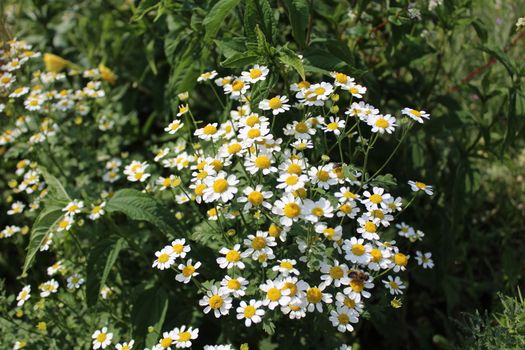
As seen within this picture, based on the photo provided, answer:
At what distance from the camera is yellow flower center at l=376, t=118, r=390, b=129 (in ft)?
6.39

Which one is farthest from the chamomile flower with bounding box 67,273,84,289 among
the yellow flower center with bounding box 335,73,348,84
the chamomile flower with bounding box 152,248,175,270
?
the yellow flower center with bounding box 335,73,348,84

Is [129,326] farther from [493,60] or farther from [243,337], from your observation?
[493,60]

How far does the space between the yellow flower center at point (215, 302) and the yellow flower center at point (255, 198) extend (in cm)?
36

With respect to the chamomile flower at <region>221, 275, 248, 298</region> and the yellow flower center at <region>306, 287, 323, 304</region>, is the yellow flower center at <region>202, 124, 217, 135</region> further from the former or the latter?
the yellow flower center at <region>306, 287, 323, 304</region>

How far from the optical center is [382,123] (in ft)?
6.40

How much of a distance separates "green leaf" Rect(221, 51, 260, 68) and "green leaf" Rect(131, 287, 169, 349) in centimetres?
109

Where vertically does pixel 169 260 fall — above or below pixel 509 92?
below

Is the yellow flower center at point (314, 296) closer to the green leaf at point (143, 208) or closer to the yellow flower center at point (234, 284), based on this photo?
the yellow flower center at point (234, 284)

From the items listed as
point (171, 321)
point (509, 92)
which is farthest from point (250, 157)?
point (509, 92)

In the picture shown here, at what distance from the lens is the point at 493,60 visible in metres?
2.97

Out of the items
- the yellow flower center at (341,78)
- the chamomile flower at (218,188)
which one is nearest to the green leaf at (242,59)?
the yellow flower center at (341,78)

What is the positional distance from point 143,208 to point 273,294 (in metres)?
0.75

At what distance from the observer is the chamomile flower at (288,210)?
1.74 m

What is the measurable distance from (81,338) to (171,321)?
47 cm
